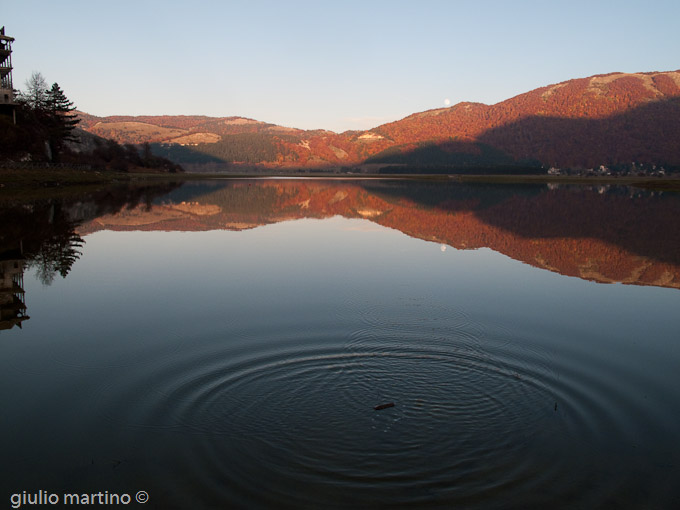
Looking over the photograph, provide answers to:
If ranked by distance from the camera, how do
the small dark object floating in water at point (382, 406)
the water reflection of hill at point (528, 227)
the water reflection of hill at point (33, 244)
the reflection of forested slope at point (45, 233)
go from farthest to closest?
1. the water reflection of hill at point (528, 227)
2. the reflection of forested slope at point (45, 233)
3. the water reflection of hill at point (33, 244)
4. the small dark object floating in water at point (382, 406)

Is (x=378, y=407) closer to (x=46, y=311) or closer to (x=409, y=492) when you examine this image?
(x=409, y=492)

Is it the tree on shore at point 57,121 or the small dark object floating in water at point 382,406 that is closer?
the small dark object floating in water at point 382,406

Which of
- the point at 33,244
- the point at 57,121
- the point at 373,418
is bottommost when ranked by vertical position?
the point at 373,418

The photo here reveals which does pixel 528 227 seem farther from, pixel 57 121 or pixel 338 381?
pixel 57 121

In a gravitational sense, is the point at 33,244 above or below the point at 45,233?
below

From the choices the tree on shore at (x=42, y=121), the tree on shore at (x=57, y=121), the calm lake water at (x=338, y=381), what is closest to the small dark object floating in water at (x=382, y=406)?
the calm lake water at (x=338, y=381)

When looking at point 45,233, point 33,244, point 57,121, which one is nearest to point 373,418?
point 33,244

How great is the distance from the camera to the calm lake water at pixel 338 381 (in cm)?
611

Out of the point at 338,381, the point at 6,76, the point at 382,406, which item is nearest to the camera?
the point at 382,406

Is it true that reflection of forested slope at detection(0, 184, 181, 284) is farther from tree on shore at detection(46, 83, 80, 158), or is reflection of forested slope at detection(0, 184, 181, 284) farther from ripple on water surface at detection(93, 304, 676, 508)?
tree on shore at detection(46, 83, 80, 158)

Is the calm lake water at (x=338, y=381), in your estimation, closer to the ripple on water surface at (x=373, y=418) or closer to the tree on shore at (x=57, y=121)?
the ripple on water surface at (x=373, y=418)

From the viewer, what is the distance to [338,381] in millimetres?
8844

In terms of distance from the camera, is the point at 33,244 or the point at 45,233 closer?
the point at 33,244

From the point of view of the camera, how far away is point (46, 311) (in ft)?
42.8
